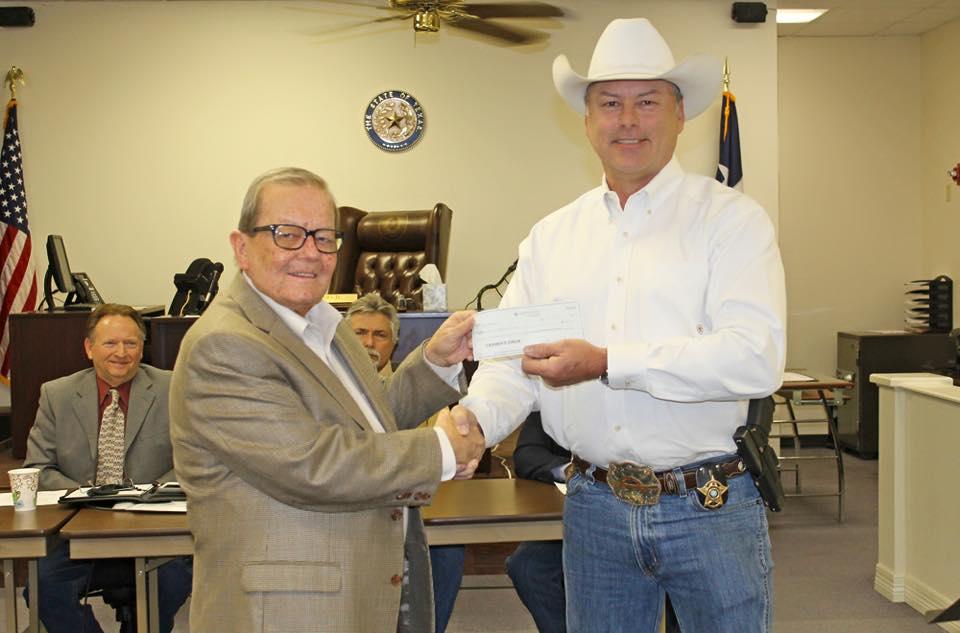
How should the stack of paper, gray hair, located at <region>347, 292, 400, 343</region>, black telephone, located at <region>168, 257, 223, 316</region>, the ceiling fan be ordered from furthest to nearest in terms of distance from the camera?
the stack of paper, black telephone, located at <region>168, 257, 223, 316</region>, the ceiling fan, gray hair, located at <region>347, 292, 400, 343</region>

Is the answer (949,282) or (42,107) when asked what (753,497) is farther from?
(949,282)

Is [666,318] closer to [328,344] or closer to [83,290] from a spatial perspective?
[328,344]

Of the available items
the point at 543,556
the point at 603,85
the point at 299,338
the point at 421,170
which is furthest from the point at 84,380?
the point at 421,170

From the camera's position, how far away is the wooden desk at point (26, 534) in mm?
3188

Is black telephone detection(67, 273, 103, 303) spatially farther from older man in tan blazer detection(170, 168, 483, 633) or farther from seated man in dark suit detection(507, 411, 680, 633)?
older man in tan blazer detection(170, 168, 483, 633)

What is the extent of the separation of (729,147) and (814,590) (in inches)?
164

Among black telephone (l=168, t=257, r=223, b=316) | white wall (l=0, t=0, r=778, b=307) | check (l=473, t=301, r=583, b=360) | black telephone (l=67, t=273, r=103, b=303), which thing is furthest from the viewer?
white wall (l=0, t=0, r=778, b=307)

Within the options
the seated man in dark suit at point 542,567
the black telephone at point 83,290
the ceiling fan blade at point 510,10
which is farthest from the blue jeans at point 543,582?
the black telephone at point 83,290

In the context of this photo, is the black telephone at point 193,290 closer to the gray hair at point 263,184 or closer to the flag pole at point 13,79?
the flag pole at point 13,79

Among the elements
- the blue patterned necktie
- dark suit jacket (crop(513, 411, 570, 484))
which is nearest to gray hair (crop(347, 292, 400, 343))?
dark suit jacket (crop(513, 411, 570, 484))

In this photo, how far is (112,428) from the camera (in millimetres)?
4312

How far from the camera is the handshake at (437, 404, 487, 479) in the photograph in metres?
2.13

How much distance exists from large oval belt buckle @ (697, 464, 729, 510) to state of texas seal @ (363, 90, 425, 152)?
22.3 feet

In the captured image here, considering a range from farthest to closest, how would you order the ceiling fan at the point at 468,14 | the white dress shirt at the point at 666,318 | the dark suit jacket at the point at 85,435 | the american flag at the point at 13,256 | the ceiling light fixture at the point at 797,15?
the ceiling light fixture at the point at 797,15 < the american flag at the point at 13,256 < the ceiling fan at the point at 468,14 < the dark suit jacket at the point at 85,435 < the white dress shirt at the point at 666,318
